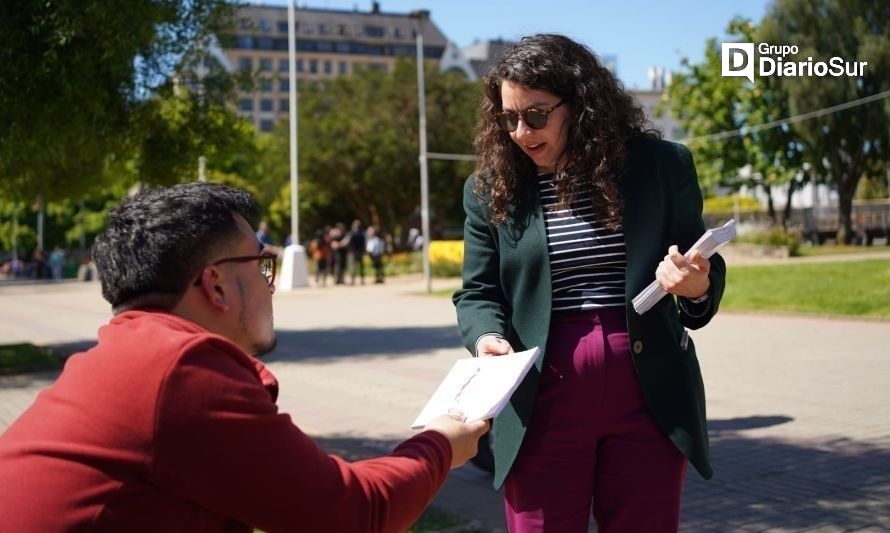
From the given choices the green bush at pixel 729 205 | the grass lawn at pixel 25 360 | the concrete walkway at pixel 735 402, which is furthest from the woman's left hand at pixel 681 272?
the green bush at pixel 729 205

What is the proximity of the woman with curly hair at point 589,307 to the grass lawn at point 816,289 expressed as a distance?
12.4 meters

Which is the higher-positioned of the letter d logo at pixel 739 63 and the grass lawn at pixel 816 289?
the letter d logo at pixel 739 63

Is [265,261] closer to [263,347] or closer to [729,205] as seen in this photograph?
[263,347]

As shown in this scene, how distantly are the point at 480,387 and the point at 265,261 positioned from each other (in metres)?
0.62

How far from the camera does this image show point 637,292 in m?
2.69

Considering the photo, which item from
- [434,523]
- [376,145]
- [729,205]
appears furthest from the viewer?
[729,205]

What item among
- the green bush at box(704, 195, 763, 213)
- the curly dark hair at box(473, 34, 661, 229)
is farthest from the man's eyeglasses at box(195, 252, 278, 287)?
the green bush at box(704, 195, 763, 213)

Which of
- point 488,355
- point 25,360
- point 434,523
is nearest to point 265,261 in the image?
point 488,355

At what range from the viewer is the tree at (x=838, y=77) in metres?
38.6

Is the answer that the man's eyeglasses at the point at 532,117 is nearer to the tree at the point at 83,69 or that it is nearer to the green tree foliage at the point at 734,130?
the tree at the point at 83,69

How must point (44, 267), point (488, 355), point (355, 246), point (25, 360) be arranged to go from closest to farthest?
point (488, 355) < point (25, 360) < point (355, 246) < point (44, 267)

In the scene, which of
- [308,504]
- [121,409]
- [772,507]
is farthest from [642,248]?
[772,507]

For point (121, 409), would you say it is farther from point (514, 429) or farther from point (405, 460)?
point (514, 429)

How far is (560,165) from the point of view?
2855 millimetres
